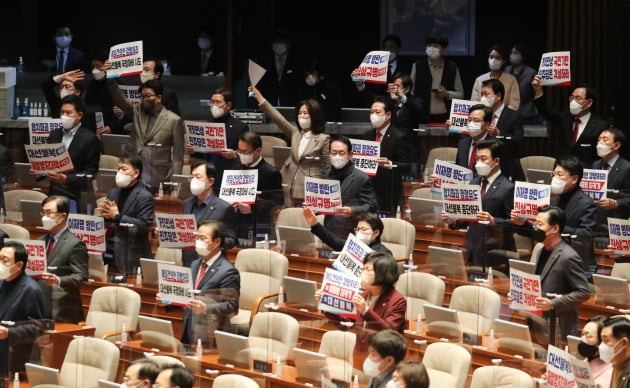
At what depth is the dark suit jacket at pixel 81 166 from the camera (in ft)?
36.8

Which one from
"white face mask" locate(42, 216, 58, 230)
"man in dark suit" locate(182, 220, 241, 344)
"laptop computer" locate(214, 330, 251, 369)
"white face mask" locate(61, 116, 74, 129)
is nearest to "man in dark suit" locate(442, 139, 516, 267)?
"man in dark suit" locate(182, 220, 241, 344)

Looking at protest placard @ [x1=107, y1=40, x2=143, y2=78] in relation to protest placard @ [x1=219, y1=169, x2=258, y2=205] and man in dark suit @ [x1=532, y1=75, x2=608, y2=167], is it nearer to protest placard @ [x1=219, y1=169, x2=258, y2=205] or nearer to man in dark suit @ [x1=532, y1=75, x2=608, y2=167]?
protest placard @ [x1=219, y1=169, x2=258, y2=205]

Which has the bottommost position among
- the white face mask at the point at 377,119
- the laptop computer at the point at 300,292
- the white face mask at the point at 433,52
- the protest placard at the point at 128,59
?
the laptop computer at the point at 300,292

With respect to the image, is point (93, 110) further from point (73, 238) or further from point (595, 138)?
point (595, 138)

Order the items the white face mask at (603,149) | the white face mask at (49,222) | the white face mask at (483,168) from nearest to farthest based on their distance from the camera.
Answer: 1. the white face mask at (49,222)
2. the white face mask at (483,168)
3. the white face mask at (603,149)

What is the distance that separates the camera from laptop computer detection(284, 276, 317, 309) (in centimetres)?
921

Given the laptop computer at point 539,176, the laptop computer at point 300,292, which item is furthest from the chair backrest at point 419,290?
the laptop computer at point 539,176

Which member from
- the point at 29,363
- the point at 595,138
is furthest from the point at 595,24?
the point at 29,363

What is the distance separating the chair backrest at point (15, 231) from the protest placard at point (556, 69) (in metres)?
4.33

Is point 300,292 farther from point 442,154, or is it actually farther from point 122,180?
point 442,154

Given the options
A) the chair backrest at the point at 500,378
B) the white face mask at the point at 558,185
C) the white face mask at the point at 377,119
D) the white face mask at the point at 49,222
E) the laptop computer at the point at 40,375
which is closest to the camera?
the chair backrest at the point at 500,378

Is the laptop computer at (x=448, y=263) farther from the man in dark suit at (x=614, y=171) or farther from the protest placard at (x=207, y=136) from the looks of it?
the protest placard at (x=207, y=136)

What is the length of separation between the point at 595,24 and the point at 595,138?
8.60 ft

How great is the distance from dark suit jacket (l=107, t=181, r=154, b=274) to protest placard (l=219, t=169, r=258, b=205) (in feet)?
1.87
